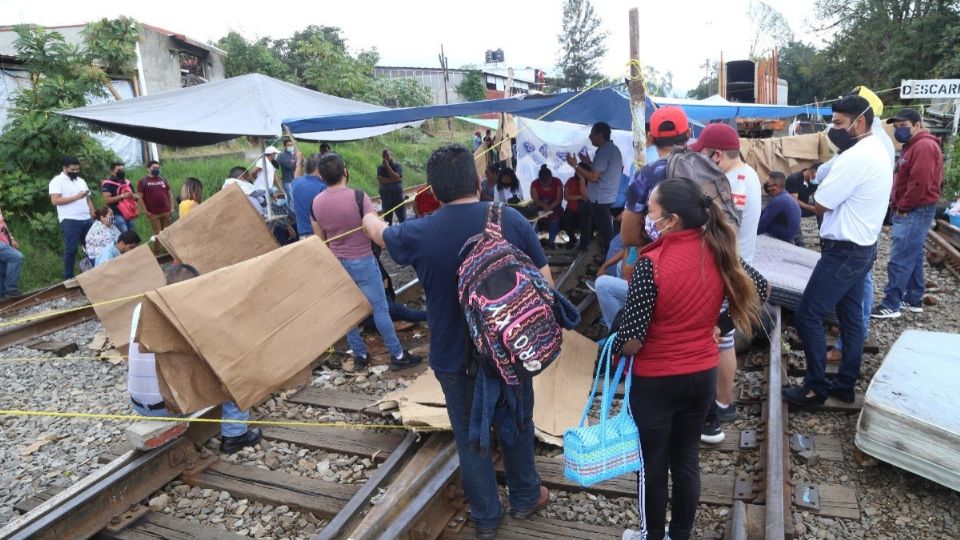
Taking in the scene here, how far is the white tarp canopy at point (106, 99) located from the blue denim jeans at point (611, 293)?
12224mm

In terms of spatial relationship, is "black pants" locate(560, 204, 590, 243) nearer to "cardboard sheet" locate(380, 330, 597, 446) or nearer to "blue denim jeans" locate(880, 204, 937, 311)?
"blue denim jeans" locate(880, 204, 937, 311)

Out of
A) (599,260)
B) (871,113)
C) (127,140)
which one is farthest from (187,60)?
(871,113)

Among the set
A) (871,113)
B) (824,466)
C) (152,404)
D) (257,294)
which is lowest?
(824,466)

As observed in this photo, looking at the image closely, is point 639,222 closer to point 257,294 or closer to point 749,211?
point 749,211

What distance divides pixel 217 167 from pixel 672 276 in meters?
17.4

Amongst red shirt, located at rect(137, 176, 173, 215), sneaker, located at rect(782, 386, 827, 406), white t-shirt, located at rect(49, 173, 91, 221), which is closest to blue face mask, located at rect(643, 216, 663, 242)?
sneaker, located at rect(782, 386, 827, 406)

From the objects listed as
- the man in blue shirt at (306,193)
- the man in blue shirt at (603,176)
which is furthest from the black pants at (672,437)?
the man in blue shirt at (603,176)

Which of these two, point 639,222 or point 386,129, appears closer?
point 639,222

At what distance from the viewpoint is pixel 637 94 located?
5609mm

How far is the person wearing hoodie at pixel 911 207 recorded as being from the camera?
5617 mm

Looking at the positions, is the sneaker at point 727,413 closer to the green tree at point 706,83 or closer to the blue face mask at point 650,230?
the blue face mask at point 650,230

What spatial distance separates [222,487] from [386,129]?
747 centimetres

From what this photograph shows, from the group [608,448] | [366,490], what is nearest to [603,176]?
[366,490]

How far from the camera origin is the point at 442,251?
2.66 m
